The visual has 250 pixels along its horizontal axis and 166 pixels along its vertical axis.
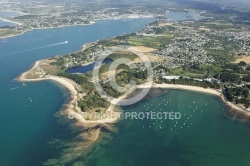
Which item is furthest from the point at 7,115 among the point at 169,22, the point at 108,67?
the point at 169,22

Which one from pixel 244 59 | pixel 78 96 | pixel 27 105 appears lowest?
pixel 27 105

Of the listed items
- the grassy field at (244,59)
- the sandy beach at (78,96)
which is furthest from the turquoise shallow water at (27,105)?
the grassy field at (244,59)

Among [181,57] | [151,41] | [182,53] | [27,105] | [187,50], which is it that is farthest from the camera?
[151,41]

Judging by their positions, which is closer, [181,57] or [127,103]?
[127,103]

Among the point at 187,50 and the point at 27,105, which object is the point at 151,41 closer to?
the point at 187,50

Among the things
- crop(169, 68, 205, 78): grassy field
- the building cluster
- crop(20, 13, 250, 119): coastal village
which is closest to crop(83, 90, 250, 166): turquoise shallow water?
crop(20, 13, 250, 119): coastal village

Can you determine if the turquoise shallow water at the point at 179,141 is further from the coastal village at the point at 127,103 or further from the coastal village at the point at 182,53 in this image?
the coastal village at the point at 182,53

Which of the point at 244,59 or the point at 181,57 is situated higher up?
the point at 181,57

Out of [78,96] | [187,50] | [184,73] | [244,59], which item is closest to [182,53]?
[187,50]
